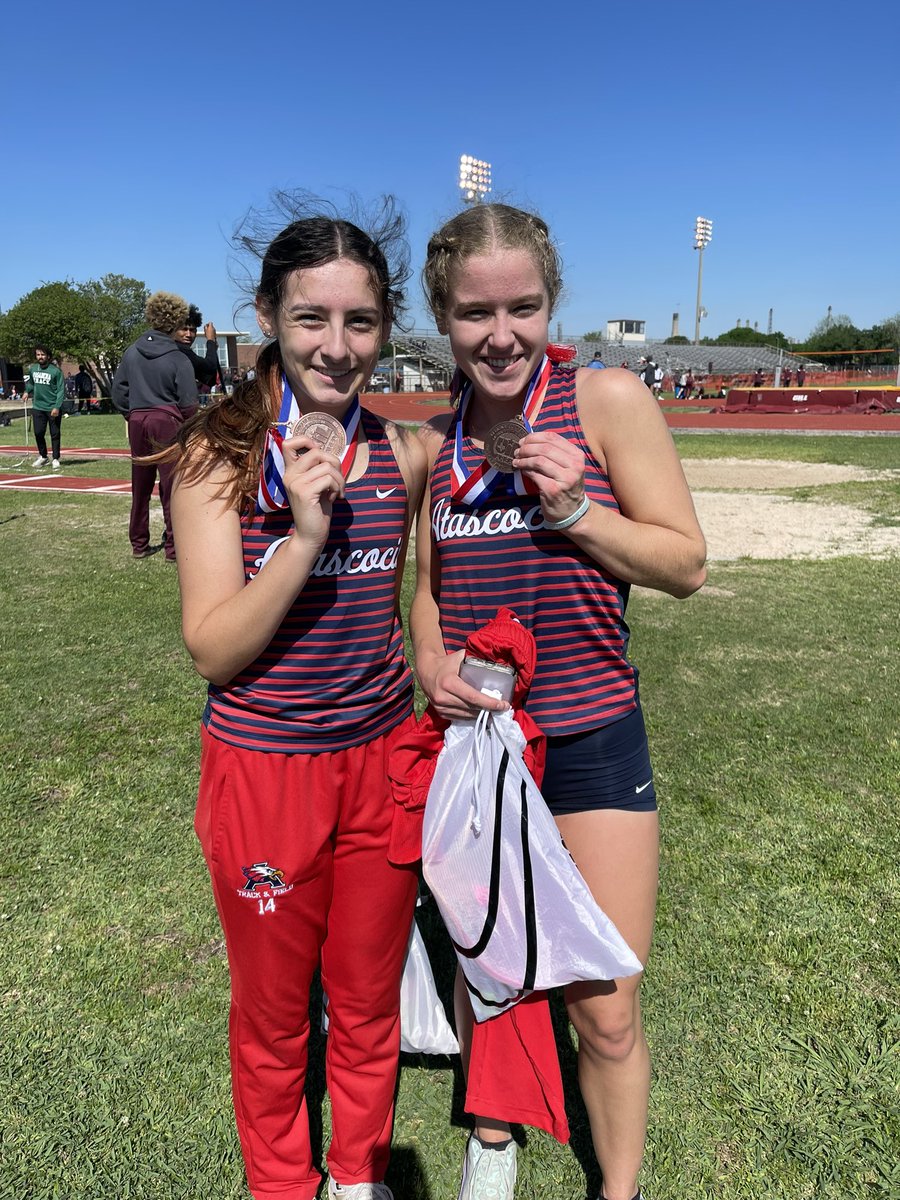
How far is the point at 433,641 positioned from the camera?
1.95m

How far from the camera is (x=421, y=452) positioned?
6.50 ft

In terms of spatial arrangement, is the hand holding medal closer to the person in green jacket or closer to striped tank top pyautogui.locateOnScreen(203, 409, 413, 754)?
striped tank top pyautogui.locateOnScreen(203, 409, 413, 754)

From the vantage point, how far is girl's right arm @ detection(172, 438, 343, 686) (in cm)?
154

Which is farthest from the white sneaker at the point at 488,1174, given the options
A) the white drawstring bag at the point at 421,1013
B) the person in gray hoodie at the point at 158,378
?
the person in gray hoodie at the point at 158,378

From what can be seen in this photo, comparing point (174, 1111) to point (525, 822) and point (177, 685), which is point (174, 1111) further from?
point (177, 685)

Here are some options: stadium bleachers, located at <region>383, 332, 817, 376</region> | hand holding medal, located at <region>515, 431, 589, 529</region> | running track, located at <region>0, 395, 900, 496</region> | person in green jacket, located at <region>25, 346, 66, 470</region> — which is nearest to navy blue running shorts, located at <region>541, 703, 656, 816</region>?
hand holding medal, located at <region>515, 431, 589, 529</region>

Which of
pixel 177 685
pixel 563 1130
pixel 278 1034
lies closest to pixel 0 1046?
pixel 278 1034

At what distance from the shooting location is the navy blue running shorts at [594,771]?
1.78 m

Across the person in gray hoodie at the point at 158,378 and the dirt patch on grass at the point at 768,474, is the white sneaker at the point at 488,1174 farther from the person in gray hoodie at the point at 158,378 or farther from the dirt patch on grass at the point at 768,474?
the dirt patch on grass at the point at 768,474

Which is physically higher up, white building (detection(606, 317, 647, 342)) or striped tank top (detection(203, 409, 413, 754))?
white building (detection(606, 317, 647, 342))

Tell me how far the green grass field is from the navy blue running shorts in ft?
3.37

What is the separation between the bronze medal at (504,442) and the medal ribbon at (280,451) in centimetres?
29

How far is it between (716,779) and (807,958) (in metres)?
1.23

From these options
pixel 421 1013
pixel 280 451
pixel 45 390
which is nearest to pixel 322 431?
pixel 280 451
